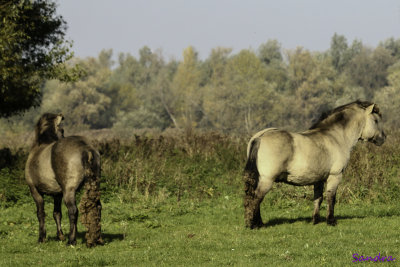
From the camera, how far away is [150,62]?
6491 inches

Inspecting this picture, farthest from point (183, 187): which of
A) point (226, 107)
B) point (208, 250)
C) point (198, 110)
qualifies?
point (198, 110)

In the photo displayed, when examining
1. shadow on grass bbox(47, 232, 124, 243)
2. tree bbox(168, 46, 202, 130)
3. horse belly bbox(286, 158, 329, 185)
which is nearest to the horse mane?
horse belly bbox(286, 158, 329, 185)

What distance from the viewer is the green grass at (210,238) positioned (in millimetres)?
8828

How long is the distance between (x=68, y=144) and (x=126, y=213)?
17.6ft

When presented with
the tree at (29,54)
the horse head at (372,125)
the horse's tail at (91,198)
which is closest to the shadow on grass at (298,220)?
the horse head at (372,125)

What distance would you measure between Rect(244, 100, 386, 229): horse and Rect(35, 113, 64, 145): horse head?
404cm

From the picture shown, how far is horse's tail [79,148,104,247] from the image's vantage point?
9570 millimetres

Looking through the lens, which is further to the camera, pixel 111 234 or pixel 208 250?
pixel 111 234

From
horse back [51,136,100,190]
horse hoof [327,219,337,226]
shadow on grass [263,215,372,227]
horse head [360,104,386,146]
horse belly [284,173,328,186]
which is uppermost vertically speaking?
horse head [360,104,386,146]

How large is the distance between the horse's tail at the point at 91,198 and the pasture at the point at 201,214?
38 centimetres

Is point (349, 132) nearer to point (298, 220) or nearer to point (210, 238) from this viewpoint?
point (298, 220)

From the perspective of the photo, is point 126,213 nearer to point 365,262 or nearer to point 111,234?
point 111,234

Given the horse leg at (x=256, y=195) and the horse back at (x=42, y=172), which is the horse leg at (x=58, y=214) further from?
the horse leg at (x=256, y=195)

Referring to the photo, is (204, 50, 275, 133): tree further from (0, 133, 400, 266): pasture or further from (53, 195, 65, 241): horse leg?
(53, 195, 65, 241): horse leg
